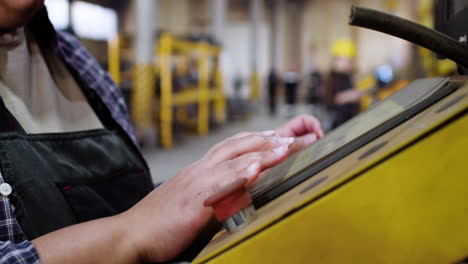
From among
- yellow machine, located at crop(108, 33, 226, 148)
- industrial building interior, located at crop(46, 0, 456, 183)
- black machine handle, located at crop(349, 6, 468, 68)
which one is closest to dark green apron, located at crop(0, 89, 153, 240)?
black machine handle, located at crop(349, 6, 468, 68)

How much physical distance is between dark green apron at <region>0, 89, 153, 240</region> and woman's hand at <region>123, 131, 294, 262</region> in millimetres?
230

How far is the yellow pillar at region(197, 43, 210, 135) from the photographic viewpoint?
6.36 metres

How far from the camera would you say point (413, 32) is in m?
0.42

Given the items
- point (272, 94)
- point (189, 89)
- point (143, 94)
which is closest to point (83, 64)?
point (143, 94)

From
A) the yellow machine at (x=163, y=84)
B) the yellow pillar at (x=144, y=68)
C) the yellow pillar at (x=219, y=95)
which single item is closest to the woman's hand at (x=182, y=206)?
the yellow machine at (x=163, y=84)

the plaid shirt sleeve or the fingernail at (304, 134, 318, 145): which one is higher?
the plaid shirt sleeve

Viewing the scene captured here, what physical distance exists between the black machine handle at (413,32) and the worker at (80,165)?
0.14 m

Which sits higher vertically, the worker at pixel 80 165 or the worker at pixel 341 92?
the worker at pixel 80 165

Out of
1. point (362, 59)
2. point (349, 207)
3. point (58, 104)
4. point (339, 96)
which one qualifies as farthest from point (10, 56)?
point (362, 59)

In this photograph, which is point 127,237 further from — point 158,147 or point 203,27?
point 203,27

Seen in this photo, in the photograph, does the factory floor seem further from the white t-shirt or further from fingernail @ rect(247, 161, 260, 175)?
fingernail @ rect(247, 161, 260, 175)

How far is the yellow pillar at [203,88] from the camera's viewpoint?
251 inches

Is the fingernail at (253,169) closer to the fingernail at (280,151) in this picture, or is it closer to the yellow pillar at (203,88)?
the fingernail at (280,151)

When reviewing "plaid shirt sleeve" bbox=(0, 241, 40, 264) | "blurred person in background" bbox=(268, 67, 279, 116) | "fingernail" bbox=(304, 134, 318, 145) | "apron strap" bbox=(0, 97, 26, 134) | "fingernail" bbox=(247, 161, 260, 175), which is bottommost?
"blurred person in background" bbox=(268, 67, 279, 116)
